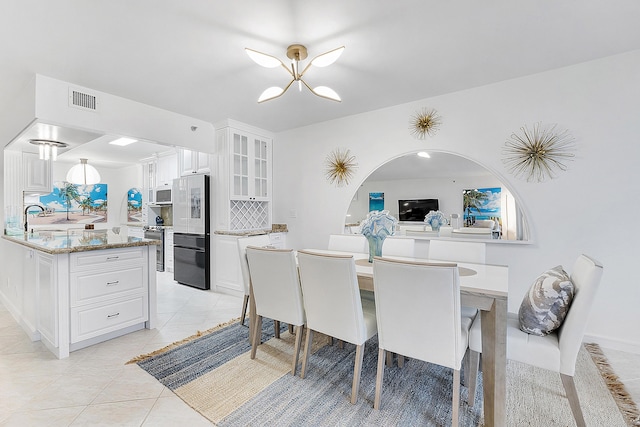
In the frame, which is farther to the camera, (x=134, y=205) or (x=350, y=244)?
(x=134, y=205)

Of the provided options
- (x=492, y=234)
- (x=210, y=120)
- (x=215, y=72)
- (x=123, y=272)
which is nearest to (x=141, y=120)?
(x=210, y=120)

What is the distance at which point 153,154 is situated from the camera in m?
5.55

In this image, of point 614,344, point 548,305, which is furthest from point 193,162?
point 614,344

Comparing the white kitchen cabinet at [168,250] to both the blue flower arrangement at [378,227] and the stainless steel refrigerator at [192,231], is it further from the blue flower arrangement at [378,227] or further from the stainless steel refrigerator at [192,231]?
the blue flower arrangement at [378,227]

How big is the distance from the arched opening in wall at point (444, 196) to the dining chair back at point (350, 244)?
26.0 inches

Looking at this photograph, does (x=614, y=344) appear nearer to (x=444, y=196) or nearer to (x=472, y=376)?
(x=472, y=376)

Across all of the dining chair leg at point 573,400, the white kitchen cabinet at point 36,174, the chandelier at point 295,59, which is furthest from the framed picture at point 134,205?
the dining chair leg at point 573,400

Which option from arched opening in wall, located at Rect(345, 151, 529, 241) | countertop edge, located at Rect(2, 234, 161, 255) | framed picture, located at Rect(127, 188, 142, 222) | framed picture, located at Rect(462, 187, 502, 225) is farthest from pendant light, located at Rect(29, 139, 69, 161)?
framed picture, located at Rect(462, 187, 502, 225)

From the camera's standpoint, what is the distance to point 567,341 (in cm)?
144

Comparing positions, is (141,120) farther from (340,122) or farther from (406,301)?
(406,301)

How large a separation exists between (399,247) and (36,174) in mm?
4827

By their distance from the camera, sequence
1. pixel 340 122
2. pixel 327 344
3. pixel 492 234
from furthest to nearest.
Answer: pixel 340 122 → pixel 492 234 → pixel 327 344

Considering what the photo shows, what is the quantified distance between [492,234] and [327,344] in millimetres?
1998

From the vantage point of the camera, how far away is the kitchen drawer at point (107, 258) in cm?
234
